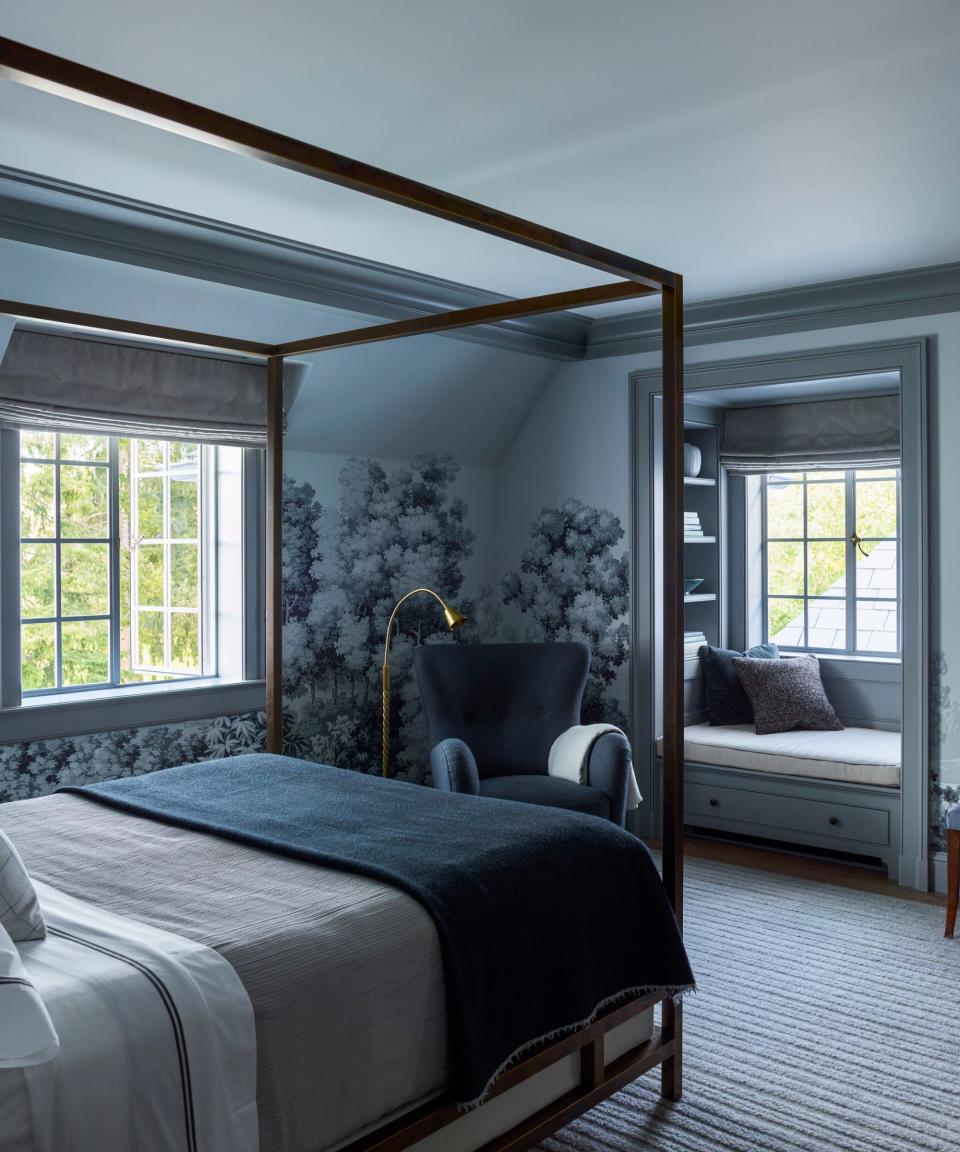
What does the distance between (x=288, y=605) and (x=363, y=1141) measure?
3087 millimetres

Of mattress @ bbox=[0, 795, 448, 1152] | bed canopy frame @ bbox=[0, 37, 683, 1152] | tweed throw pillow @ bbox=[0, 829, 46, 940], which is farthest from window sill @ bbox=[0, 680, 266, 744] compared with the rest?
tweed throw pillow @ bbox=[0, 829, 46, 940]

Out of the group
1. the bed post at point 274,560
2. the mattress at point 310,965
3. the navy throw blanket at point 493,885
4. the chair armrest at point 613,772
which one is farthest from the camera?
the chair armrest at point 613,772

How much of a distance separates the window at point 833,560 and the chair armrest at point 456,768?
2445 mm

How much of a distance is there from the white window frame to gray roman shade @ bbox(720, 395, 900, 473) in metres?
2.72

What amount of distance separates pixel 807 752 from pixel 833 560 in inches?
54.4

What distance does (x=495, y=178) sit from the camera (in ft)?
10.9

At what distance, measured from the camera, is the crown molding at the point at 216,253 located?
3.38 m

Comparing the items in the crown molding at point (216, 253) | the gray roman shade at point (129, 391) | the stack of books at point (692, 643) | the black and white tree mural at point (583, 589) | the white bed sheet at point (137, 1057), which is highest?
the crown molding at point (216, 253)

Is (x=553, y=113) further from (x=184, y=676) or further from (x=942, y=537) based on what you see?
(x=184, y=676)

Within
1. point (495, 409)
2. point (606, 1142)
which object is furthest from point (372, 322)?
point (606, 1142)

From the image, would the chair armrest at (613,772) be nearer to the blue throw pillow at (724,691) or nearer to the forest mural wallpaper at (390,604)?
the forest mural wallpaper at (390,604)

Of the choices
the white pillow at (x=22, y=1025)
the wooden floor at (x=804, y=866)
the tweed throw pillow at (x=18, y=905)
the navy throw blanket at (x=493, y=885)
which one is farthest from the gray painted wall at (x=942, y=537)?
the white pillow at (x=22, y=1025)

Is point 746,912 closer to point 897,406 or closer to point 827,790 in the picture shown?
point 827,790

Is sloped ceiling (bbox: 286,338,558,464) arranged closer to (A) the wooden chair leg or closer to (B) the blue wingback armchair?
(B) the blue wingback armchair
